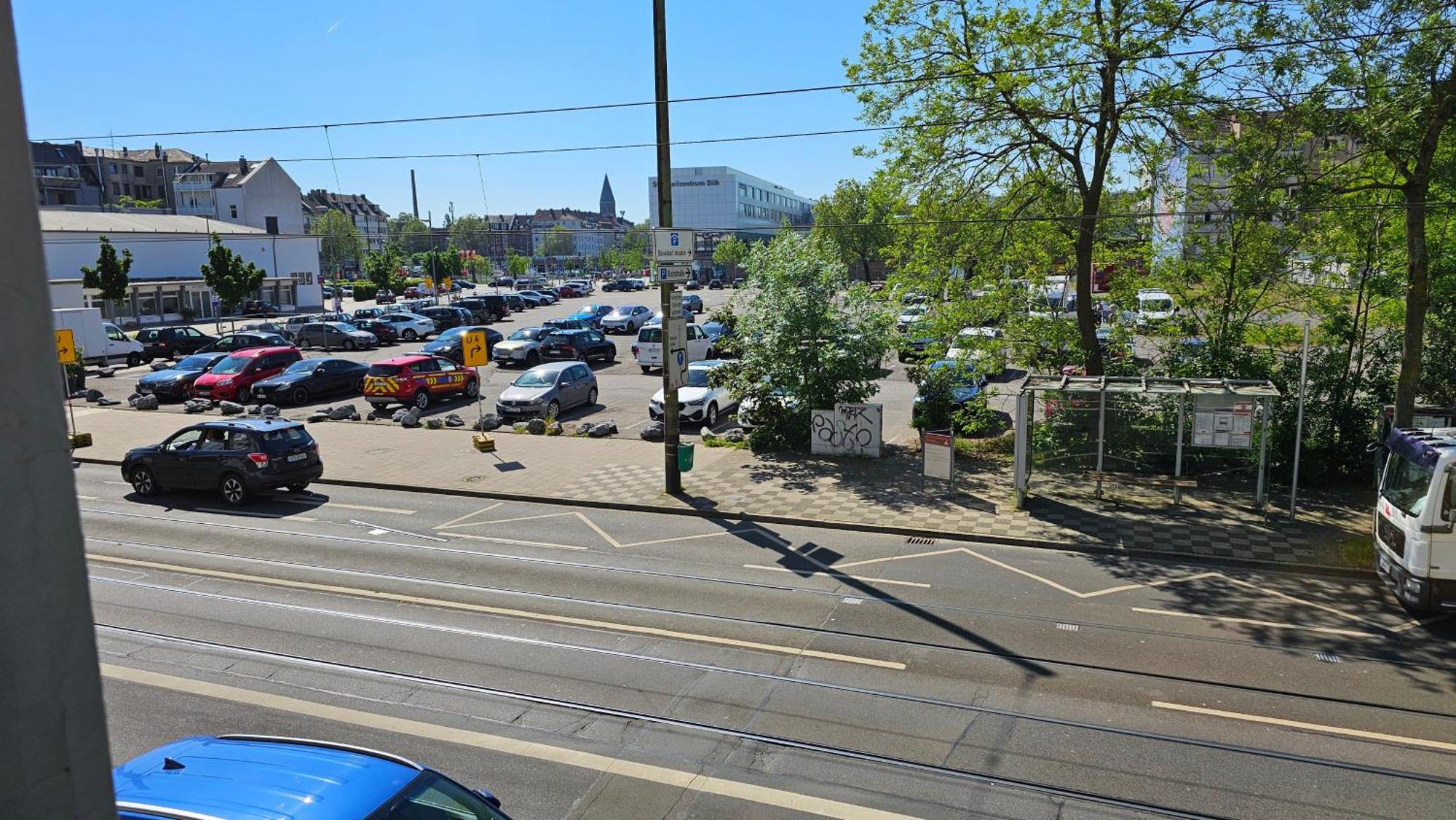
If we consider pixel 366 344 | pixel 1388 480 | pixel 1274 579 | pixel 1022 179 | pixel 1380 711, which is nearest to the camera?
pixel 1380 711

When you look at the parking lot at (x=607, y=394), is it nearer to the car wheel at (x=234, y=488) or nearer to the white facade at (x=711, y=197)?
the car wheel at (x=234, y=488)

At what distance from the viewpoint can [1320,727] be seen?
8180 mm

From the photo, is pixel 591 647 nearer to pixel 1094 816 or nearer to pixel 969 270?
pixel 1094 816

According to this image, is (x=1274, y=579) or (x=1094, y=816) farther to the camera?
(x=1274, y=579)

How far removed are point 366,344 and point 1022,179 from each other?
1368 inches

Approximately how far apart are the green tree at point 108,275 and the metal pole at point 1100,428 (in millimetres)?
49662

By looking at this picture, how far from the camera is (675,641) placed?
33.7 feet

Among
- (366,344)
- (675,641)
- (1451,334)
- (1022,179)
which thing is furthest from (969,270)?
(366,344)

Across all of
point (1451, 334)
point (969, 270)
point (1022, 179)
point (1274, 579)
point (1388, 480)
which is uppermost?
point (1022, 179)

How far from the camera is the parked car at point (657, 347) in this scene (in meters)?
35.1

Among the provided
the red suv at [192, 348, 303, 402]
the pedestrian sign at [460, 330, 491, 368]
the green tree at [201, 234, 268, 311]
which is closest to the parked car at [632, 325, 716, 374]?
the red suv at [192, 348, 303, 402]

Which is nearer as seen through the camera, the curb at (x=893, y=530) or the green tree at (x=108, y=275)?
the curb at (x=893, y=530)

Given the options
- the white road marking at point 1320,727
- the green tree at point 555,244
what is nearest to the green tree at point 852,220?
the white road marking at point 1320,727

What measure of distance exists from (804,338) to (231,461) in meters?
11.4
